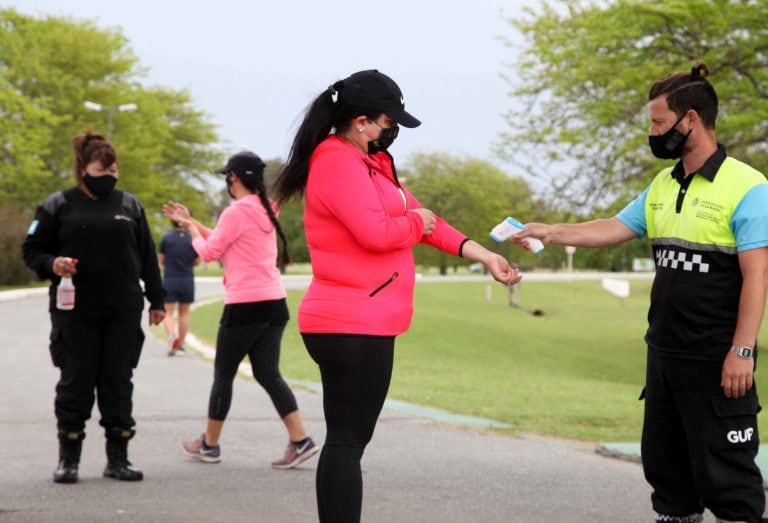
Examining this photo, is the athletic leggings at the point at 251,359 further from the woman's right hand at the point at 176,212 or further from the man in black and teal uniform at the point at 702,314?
the man in black and teal uniform at the point at 702,314

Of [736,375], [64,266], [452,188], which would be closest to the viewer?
[736,375]

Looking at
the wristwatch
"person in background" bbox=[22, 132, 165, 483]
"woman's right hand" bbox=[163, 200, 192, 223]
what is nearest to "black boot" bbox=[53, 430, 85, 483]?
"person in background" bbox=[22, 132, 165, 483]

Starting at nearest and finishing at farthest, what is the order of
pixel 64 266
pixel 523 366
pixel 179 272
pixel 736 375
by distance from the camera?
pixel 736 375 < pixel 64 266 < pixel 179 272 < pixel 523 366

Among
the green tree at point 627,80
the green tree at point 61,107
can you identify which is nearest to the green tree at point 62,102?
the green tree at point 61,107

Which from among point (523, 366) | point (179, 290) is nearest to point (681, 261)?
point (179, 290)

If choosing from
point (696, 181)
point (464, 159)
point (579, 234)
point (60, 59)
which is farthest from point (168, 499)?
point (464, 159)

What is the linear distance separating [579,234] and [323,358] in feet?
4.50

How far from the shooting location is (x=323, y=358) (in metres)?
4.61

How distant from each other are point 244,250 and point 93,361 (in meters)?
1.18

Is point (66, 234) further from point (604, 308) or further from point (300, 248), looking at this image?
point (300, 248)

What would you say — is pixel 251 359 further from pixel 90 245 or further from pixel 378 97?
pixel 378 97

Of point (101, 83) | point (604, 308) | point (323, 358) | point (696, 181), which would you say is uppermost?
point (101, 83)

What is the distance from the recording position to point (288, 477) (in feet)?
24.1

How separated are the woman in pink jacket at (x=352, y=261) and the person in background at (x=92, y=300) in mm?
2686
